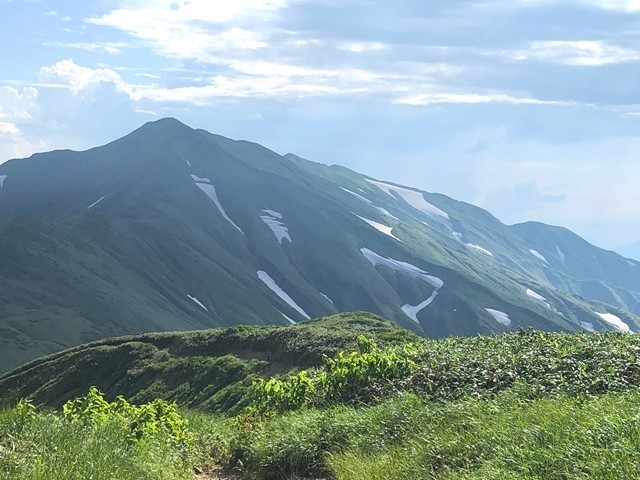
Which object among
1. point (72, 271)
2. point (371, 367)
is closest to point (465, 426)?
point (371, 367)

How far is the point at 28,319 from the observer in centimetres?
12275

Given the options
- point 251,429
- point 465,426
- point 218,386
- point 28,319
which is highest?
point 465,426

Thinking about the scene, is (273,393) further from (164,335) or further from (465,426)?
(164,335)

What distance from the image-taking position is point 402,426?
9961mm

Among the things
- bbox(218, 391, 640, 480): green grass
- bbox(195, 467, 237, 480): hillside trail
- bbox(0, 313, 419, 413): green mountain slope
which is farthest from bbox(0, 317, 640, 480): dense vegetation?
bbox(0, 313, 419, 413): green mountain slope

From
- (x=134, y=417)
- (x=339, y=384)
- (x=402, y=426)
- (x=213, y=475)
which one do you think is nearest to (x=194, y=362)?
(x=339, y=384)

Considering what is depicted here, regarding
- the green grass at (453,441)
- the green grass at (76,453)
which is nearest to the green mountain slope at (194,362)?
the green grass at (453,441)

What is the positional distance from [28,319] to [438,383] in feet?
409

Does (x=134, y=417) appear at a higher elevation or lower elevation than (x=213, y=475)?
higher

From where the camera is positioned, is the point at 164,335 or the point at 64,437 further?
the point at 164,335

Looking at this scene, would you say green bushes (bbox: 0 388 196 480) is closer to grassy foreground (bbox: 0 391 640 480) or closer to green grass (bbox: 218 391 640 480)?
grassy foreground (bbox: 0 391 640 480)

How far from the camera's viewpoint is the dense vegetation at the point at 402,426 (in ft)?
24.6

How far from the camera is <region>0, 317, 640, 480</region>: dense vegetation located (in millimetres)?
7512

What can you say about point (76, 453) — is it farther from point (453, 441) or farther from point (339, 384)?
point (339, 384)
